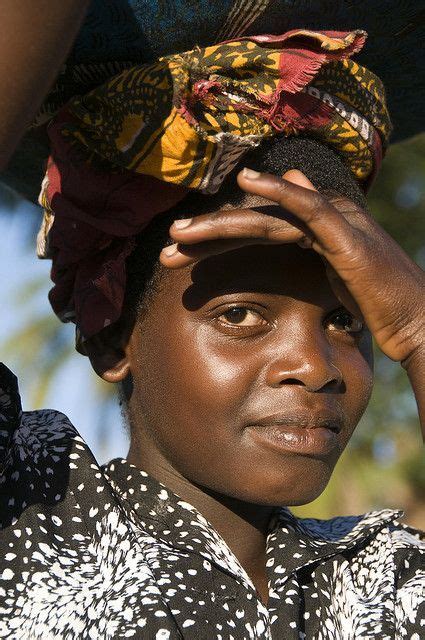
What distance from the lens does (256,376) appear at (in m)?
2.36

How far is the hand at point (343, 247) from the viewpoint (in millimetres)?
2006

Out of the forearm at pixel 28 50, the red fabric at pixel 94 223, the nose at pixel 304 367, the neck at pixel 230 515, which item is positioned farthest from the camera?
the neck at pixel 230 515

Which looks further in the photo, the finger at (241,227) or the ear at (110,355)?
the ear at (110,355)

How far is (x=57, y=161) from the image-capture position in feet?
8.16

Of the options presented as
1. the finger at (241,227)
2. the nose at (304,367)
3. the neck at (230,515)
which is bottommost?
the neck at (230,515)

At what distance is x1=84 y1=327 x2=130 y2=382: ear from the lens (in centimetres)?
267

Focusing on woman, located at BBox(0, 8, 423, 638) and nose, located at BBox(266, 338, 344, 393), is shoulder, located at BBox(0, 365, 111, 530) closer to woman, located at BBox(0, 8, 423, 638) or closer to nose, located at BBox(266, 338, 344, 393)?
woman, located at BBox(0, 8, 423, 638)

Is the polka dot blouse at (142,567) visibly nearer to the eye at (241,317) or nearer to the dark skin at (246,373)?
the dark skin at (246,373)

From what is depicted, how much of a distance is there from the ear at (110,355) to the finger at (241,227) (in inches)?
25.5

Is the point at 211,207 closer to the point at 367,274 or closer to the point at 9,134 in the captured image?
the point at 367,274

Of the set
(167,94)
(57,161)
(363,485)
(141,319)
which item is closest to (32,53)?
(167,94)

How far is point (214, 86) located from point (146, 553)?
1.01m

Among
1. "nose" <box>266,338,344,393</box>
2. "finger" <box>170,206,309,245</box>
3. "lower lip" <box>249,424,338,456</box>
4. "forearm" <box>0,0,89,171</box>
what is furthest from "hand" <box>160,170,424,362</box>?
"forearm" <box>0,0,89,171</box>

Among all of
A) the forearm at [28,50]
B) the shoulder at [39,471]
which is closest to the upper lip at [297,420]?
the shoulder at [39,471]
